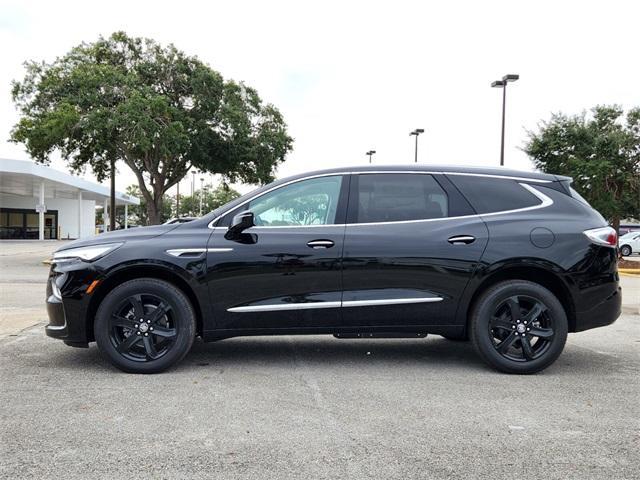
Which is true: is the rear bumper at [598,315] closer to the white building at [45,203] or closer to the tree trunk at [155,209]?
the tree trunk at [155,209]

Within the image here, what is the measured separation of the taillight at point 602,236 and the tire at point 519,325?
24.1 inches

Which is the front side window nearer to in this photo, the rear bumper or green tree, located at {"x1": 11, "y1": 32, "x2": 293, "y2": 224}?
the rear bumper

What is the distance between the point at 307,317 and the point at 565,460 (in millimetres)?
2300

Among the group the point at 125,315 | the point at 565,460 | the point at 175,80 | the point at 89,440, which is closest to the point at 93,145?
the point at 175,80

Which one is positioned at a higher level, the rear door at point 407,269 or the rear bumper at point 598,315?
the rear door at point 407,269

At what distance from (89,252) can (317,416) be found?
2.42 metres

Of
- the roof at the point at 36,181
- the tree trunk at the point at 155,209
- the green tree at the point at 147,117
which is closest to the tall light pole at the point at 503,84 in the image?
the green tree at the point at 147,117

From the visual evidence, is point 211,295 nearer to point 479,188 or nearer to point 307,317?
point 307,317

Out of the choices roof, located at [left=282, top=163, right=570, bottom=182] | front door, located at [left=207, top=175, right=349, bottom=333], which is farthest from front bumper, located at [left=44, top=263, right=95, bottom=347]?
roof, located at [left=282, top=163, right=570, bottom=182]

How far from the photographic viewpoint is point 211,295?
480 cm

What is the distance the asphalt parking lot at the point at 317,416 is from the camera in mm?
3092

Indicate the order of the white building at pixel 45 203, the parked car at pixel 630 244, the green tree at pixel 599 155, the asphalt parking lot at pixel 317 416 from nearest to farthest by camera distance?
the asphalt parking lot at pixel 317 416 < the green tree at pixel 599 155 < the parked car at pixel 630 244 < the white building at pixel 45 203

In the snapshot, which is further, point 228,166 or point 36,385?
point 228,166

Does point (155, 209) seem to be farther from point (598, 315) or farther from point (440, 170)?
point (598, 315)
